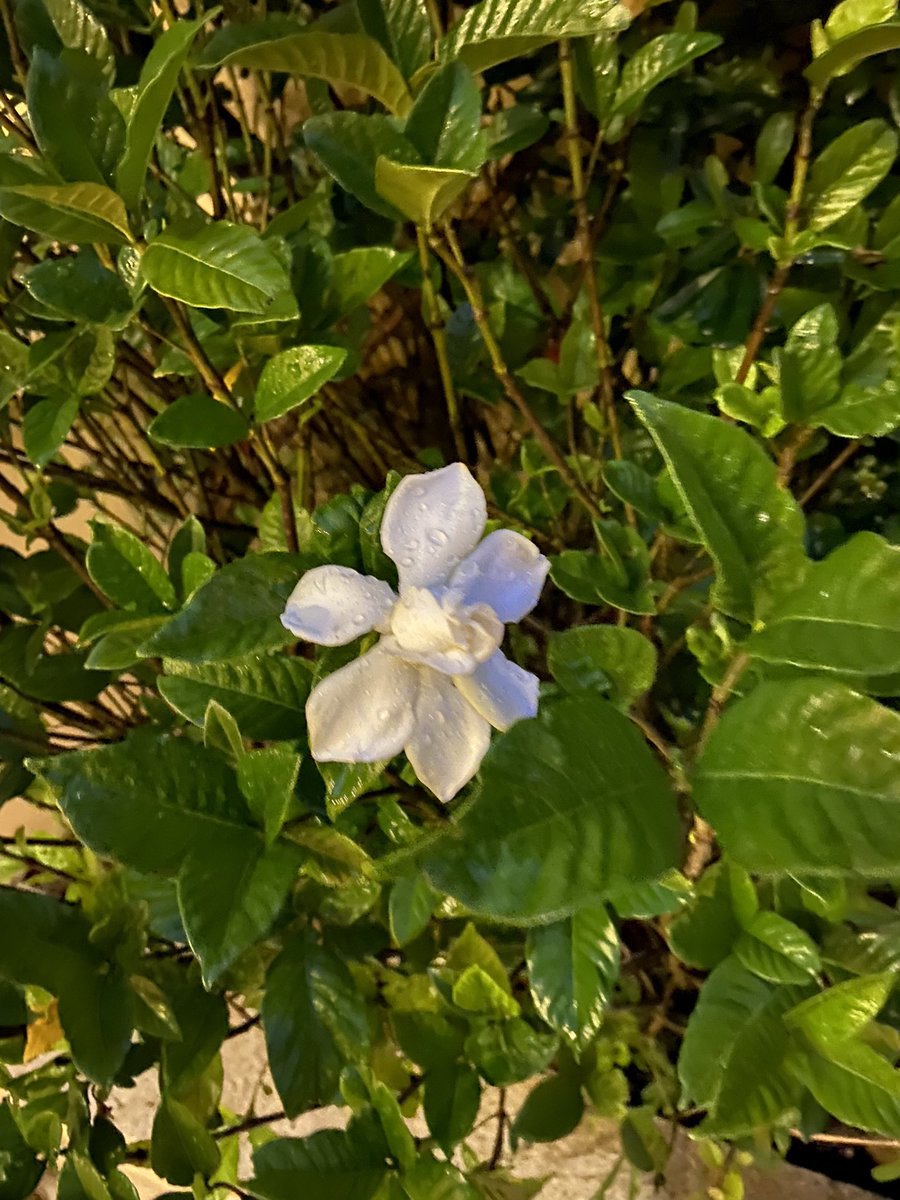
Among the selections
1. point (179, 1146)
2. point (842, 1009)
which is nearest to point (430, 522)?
point (842, 1009)

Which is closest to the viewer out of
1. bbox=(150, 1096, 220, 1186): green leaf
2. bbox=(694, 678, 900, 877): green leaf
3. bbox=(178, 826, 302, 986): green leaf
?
bbox=(694, 678, 900, 877): green leaf

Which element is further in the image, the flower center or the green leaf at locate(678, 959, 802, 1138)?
the green leaf at locate(678, 959, 802, 1138)

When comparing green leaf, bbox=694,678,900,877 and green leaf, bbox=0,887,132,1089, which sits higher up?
green leaf, bbox=694,678,900,877

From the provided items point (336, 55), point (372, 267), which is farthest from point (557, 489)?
point (336, 55)

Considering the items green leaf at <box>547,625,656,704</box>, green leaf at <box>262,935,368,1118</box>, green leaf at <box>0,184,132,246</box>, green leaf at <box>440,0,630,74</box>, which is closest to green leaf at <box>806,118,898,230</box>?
green leaf at <box>440,0,630,74</box>

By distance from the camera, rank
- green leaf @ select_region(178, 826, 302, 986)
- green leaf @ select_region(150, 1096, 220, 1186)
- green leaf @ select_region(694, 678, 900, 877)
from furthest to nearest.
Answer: green leaf @ select_region(150, 1096, 220, 1186)
green leaf @ select_region(178, 826, 302, 986)
green leaf @ select_region(694, 678, 900, 877)

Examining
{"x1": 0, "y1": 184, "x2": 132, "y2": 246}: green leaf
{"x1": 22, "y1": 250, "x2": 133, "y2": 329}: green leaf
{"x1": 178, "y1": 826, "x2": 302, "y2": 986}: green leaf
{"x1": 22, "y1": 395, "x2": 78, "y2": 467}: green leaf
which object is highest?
{"x1": 0, "y1": 184, "x2": 132, "y2": 246}: green leaf

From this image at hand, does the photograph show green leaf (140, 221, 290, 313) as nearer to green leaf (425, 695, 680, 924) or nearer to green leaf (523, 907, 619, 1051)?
green leaf (425, 695, 680, 924)

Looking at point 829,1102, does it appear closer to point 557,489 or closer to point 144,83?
point 557,489
